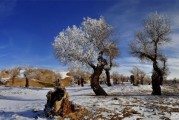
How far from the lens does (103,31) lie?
4259 centimetres

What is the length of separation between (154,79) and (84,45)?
11.6m

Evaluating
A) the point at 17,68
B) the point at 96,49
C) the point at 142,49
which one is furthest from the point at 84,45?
the point at 17,68

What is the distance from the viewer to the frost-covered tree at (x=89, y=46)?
4081 centimetres

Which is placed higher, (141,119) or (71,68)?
(71,68)

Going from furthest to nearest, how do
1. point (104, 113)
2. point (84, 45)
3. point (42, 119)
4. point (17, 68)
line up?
point (17, 68), point (84, 45), point (104, 113), point (42, 119)

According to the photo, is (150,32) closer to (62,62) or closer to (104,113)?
(62,62)

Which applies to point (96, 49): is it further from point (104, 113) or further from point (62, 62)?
point (104, 113)

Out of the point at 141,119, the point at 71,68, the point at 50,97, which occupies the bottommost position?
the point at 141,119

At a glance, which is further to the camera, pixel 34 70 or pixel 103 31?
pixel 34 70

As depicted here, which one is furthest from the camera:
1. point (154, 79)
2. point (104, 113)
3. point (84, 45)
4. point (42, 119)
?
point (154, 79)

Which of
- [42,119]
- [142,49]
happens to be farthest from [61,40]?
[42,119]

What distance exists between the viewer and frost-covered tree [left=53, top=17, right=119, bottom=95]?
134 ft

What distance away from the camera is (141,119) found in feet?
81.0

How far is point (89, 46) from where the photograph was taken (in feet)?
136
